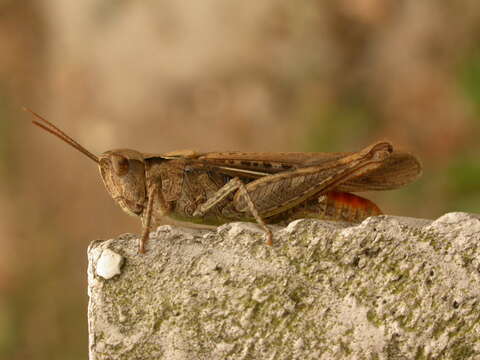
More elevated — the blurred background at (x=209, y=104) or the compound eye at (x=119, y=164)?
the blurred background at (x=209, y=104)

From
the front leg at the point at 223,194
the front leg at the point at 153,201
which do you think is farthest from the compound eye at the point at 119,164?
the front leg at the point at 223,194

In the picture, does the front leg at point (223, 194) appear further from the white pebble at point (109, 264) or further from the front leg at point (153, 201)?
the white pebble at point (109, 264)

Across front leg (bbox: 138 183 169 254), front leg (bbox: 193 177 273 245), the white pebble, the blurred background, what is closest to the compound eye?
front leg (bbox: 138 183 169 254)

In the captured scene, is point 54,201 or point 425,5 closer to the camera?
point 425,5

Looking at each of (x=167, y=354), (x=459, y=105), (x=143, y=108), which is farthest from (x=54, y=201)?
(x=167, y=354)

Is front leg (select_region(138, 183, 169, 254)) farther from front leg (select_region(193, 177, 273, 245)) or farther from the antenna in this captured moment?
the antenna

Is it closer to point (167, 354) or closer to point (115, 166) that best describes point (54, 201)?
→ point (115, 166)

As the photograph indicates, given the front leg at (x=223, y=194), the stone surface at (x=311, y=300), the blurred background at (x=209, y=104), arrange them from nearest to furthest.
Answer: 1. the stone surface at (x=311, y=300)
2. the front leg at (x=223, y=194)
3. the blurred background at (x=209, y=104)
